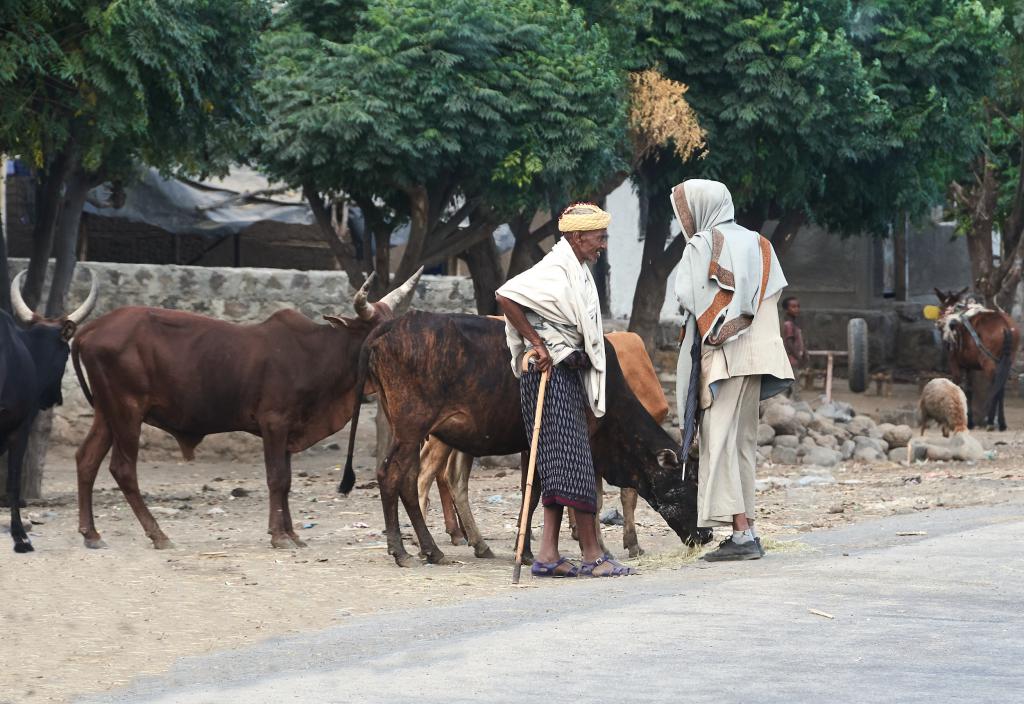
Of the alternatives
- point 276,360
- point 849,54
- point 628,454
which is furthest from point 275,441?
point 849,54

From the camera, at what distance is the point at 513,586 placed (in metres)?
8.15

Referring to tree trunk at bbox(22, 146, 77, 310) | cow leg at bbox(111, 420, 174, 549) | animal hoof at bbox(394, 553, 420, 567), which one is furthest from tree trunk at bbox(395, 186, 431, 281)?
animal hoof at bbox(394, 553, 420, 567)

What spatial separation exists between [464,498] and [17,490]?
2.76 m

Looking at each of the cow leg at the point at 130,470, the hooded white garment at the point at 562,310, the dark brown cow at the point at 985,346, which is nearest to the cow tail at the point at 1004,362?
the dark brown cow at the point at 985,346

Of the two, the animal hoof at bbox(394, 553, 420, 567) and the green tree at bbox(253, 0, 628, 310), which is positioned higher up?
the green tree at bbox(253, 0, 628, 310)

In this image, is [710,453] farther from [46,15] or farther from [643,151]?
[643,151]

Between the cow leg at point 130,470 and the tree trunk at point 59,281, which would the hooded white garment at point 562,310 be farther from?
the tree trunk at point 59,281

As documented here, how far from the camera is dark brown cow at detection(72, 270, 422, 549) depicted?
1039 centimetres

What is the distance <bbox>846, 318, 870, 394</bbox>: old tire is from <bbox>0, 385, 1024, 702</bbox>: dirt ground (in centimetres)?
858

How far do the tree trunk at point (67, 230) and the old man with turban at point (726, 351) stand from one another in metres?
6.70

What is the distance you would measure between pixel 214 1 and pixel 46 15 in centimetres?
141

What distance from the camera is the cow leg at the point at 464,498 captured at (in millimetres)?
9758

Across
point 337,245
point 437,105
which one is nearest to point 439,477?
point 437,105

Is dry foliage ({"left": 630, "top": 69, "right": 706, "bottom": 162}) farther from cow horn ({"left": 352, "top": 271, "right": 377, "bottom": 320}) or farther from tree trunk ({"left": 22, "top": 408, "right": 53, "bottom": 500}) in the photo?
cow horn ({"left": 352, "top": 271, "right": 377, "bottom": 320})
